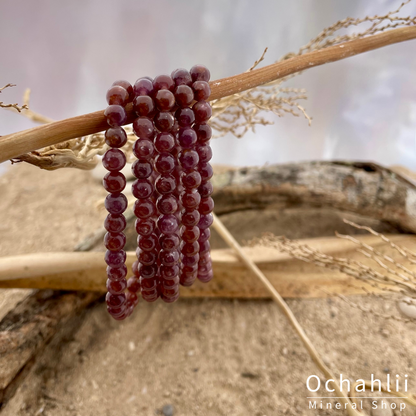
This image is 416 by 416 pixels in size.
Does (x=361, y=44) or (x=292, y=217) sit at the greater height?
(x=361, y=44)

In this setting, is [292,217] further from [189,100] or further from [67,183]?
[67,183]

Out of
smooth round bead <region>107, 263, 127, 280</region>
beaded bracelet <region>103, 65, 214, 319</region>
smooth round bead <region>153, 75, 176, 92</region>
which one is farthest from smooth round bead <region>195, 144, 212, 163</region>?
smooth round bead <region>107, 263, 127, 280</region>

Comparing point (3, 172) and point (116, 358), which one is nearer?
point (116, 358)

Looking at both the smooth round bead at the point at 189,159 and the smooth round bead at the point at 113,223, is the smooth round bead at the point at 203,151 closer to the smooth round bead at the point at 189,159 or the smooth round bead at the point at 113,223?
the smooth round bead at the point at 189,159

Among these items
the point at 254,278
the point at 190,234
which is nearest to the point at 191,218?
the point at 190,234

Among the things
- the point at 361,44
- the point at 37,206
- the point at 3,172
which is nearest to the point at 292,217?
the point at 361,44

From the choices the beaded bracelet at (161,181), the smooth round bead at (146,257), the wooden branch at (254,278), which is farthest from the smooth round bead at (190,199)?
the wooden branch at (254,278)
